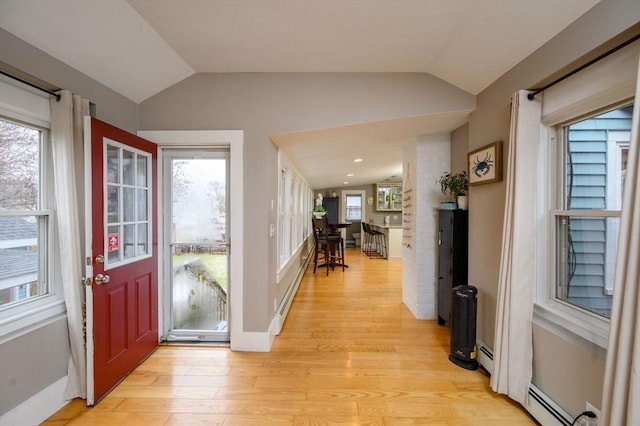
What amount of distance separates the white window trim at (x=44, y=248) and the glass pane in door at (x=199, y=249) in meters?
0.97

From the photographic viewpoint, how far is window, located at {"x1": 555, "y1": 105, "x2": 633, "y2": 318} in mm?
1538

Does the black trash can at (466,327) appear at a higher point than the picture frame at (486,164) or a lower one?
lower

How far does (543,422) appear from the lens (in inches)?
67.1

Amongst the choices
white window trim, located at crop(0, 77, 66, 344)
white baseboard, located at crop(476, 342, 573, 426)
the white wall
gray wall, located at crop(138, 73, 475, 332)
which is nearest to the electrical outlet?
white baseboard, located at crop(476, 342, 573, 426)

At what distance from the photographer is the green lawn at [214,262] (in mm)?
2822

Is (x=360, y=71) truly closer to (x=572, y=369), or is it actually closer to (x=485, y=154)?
(x=485, y=154)

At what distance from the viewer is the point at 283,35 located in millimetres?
2027

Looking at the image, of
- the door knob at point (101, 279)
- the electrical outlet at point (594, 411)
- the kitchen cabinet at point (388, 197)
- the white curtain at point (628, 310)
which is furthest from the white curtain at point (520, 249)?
the kitchen cabinet at point (388, 197)

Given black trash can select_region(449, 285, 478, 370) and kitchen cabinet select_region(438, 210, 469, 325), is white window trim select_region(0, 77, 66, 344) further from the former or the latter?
kitchen cabinet select_region(438, 210, 469, 325)

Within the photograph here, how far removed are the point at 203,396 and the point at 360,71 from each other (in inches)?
115

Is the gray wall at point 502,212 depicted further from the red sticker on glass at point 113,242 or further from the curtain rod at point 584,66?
the red sticker on glass at point 113,242

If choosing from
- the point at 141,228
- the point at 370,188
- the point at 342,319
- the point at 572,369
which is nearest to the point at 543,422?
the point at 572,369

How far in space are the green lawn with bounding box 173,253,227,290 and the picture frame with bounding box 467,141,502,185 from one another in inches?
97.7

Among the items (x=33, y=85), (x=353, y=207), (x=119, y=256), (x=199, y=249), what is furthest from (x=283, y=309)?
(x=353, y=207)
